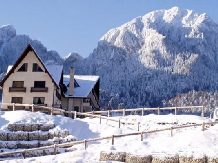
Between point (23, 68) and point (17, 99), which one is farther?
Result: point (23, 68)

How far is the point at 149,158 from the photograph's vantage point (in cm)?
1961

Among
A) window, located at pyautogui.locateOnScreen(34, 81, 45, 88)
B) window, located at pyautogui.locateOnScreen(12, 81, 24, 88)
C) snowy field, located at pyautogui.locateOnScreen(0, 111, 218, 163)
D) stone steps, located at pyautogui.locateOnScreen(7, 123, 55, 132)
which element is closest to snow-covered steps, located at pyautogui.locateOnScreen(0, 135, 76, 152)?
snowy field, located at pyautogui.locateOnScreen(0, 111, 218, 163)

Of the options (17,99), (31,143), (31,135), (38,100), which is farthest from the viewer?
(17,99)

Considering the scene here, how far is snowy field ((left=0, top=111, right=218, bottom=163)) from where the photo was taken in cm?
2125

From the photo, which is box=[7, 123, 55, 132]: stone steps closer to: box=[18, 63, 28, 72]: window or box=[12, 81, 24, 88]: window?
box=[12, 81, 24, 88]: window

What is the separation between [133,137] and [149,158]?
10.0 metres

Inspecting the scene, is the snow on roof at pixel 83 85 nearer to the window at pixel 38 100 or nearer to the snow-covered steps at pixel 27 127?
the window at pixel 38 100

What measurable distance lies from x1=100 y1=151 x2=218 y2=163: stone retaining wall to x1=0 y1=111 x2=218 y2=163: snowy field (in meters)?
0.30

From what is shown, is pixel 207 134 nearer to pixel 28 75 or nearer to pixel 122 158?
pixel 122 158

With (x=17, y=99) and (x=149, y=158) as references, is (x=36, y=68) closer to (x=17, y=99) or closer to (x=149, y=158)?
(x=17, y=99)

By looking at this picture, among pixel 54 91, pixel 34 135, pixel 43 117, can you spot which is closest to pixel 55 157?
pixel 34 135

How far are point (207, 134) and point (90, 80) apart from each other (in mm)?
36459

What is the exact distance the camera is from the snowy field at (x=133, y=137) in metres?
21.2

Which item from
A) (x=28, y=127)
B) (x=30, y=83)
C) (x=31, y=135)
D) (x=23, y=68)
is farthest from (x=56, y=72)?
(x=31, y=135)
